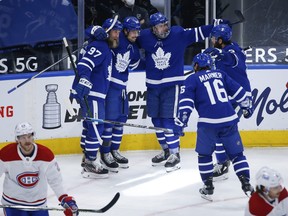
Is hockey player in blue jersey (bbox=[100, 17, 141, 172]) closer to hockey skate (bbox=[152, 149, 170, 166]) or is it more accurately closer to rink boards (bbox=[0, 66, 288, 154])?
hockey skate (bbox=[152, 149, 170, 166])

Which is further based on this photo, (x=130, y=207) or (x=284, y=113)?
(x=284, y=113)

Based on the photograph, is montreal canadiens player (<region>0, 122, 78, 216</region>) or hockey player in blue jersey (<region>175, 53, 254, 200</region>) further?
hockey player in blue jersey (<region>175, 53, 254, 200</region>)

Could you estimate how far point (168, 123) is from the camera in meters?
7.52

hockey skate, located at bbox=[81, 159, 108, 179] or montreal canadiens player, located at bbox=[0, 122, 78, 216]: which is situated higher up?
montreal canadiens player, located at bbox=[0, 122, 78, 216]

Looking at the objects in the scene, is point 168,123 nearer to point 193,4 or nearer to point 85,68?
point 85,68

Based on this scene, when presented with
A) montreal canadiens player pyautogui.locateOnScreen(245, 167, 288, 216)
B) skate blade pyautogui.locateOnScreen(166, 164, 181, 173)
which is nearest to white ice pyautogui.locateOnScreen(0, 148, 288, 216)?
skate blade pyautogui.locateOnScreen(166, 164, 181, 173)

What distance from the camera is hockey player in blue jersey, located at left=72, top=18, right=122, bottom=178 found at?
6.94 meters

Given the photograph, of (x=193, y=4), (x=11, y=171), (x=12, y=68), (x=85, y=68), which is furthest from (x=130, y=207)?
(x=193, y=4)

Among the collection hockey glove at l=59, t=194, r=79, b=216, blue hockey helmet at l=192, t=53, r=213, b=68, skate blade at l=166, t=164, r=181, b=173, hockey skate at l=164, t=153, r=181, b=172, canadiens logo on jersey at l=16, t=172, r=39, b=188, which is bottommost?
skate blade at l=166, t=164, r=181, b=173

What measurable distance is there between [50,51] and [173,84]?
1281 mm

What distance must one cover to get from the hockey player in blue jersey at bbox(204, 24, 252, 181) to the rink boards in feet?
3.87

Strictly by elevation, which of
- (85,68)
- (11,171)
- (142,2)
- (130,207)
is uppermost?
(142,2)

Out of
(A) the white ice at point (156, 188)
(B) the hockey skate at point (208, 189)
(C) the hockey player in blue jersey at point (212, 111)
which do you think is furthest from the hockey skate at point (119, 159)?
(C) the hockey player in blue jersey at point (212, 111)

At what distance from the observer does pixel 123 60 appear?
24.2 ft
